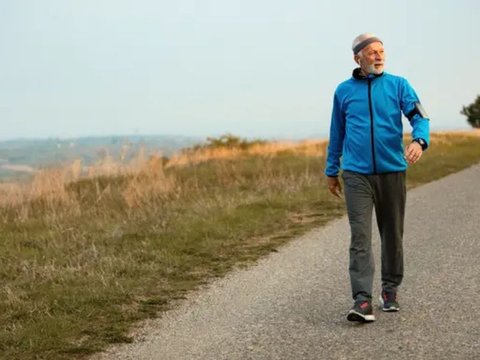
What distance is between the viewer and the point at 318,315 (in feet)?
17.7

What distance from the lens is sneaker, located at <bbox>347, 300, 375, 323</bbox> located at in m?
5.00

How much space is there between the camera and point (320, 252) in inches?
324

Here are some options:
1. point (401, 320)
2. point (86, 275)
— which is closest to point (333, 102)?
point (401, 320)

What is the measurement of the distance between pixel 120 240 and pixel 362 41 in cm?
512

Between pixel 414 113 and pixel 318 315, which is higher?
pixel 414 113

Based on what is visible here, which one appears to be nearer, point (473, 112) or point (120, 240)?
point (120, 240)

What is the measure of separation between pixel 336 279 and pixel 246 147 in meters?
26.3

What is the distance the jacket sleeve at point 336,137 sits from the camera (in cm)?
522

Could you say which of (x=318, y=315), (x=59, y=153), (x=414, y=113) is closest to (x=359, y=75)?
(x=414, y=113)

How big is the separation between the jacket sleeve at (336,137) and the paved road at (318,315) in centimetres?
115

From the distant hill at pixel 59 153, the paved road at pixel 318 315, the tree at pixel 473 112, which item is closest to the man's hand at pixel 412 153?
the paved road at pixel 318 315

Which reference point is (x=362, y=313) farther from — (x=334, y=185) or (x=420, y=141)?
(x=420, y=141)

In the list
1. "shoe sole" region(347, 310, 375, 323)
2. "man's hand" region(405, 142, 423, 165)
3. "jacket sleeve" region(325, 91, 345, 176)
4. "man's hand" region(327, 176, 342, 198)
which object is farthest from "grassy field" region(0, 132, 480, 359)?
"man's hand" region(405, 142, 423, 165)

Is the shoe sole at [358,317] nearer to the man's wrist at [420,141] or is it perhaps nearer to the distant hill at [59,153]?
the man's wrist at [420,141]
